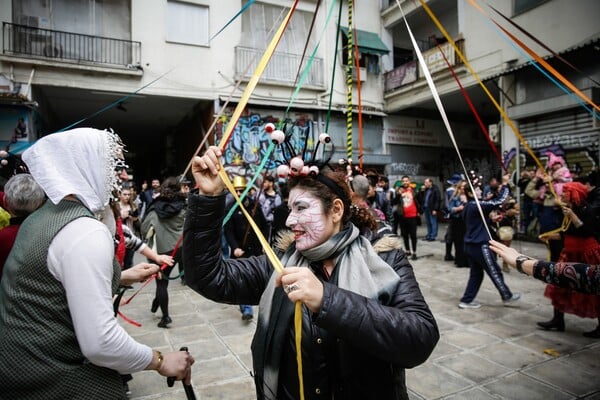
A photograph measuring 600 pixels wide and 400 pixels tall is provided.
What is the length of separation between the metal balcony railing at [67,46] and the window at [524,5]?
38.9 feet

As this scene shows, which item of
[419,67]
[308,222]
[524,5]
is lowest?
[308,222]

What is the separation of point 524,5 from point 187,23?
35.2ft

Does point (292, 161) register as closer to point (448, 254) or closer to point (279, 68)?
point (448, 254)

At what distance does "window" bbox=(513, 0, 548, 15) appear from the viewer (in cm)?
1044

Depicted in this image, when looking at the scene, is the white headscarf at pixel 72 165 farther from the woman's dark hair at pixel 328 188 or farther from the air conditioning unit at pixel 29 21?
the air conditioning unit at pixel 29 21

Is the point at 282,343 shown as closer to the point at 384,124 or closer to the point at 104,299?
the point at 104,299

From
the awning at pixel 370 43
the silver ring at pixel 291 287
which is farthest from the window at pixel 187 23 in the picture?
the silver ring at pixel 291 287

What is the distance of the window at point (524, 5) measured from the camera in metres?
10.4

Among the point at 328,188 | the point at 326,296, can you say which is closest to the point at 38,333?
the point at 326,296

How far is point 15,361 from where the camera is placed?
4.45 ft

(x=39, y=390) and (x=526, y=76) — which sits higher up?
(x=526, y=76)

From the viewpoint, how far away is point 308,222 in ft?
5.57

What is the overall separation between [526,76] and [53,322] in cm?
1299

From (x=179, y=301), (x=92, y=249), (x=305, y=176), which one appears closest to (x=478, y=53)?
(x=179, y=301)
